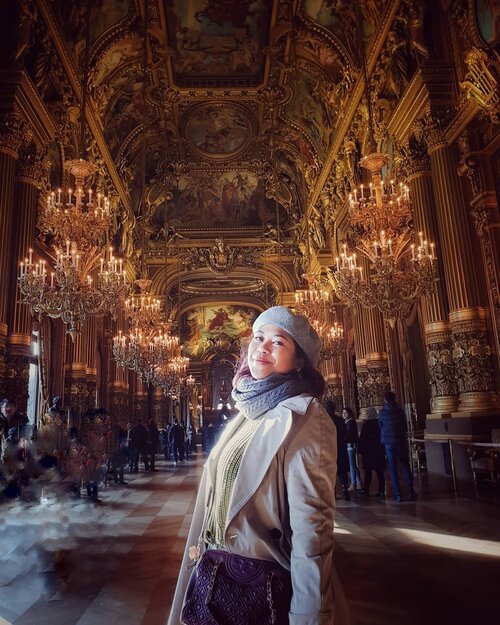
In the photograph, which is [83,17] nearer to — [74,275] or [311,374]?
[74,275]

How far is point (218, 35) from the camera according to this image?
572 inches

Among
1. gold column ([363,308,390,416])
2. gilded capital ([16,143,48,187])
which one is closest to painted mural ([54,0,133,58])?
gilded capital ([16,143,48,187])

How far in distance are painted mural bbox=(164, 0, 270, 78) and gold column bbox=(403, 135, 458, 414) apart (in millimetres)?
7220

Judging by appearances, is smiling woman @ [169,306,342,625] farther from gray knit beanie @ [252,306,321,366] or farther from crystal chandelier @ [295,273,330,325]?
crystal chandelier @ [295,273,330,325]

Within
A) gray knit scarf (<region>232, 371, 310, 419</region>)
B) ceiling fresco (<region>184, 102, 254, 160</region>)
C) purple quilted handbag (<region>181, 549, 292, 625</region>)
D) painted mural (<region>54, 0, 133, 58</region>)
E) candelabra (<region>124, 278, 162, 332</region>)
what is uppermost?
ceiling fresco (<region>184, 102, 254, 160</region>)

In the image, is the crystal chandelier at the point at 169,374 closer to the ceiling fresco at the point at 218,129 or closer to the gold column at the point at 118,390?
the gold column at the point at 118,390

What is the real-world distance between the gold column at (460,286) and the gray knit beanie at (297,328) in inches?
288

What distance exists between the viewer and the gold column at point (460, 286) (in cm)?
812

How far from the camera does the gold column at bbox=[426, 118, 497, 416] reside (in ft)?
26.6

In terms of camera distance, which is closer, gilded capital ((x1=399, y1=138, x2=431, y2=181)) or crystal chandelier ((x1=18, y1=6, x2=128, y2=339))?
crystal chandelier ((x1=18, y1=6, x2=128, y2=339))

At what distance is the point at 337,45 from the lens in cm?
1312

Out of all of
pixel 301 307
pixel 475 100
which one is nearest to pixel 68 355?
pixel 301 307

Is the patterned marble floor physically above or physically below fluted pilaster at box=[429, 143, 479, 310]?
below

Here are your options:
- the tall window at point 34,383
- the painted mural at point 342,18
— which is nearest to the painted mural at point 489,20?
the painted mural at point 342,18
